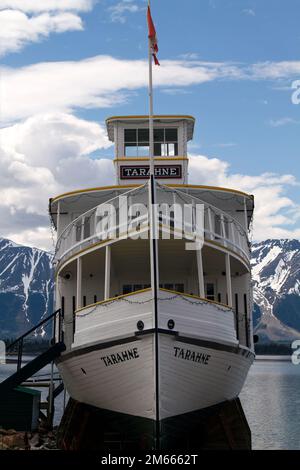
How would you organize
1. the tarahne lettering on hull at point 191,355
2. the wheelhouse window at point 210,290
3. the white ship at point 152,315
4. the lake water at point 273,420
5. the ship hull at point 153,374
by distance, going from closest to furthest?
the ship hull at point 153,374 < the white ship at point 152,315 < the tarahne lettering on hull at point 191,355 < the wheelhouse window at point 210,290 < the lake water at point 273,420

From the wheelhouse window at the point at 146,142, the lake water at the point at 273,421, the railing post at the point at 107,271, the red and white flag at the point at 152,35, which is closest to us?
the railing post at the point at 107,271

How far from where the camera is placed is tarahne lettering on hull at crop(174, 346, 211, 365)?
53.2ft

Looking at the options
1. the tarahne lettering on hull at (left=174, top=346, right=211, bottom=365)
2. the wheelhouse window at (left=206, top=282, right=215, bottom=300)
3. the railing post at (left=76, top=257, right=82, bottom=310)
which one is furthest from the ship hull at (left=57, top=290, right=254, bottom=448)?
the wheelhouse window at (left=206, top=282, right=215, bottom=300)

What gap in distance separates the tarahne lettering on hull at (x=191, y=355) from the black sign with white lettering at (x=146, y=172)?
11.3 meters

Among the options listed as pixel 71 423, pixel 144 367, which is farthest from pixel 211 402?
pixel 71 423

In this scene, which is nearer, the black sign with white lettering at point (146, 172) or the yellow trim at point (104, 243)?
the yellow trim at point (104, 243)

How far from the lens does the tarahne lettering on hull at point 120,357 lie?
53.0 feet

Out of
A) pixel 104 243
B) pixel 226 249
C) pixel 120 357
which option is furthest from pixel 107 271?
pixel 226 249

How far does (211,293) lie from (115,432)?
7.16m

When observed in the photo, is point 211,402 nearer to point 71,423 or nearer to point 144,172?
point 71,423

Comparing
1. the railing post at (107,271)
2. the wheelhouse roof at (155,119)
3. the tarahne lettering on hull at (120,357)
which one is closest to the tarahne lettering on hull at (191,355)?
the tarahne lettering on hull at (120,357)

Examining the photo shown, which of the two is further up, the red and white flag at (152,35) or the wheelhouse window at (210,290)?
the red and white flag at (152,35)

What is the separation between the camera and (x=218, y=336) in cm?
1762

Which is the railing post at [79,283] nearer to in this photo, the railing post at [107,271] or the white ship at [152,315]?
the white ship at [152,315]
